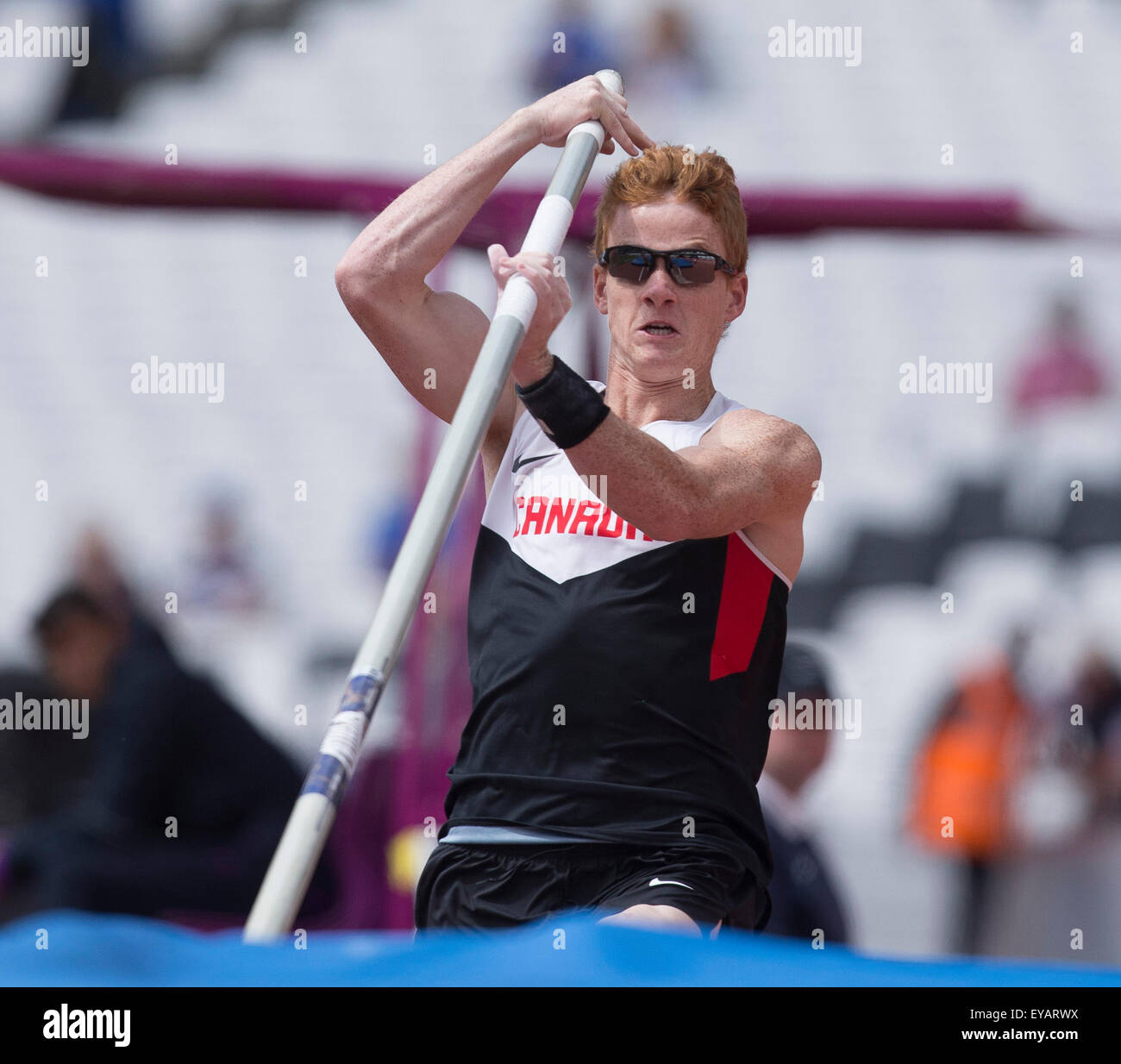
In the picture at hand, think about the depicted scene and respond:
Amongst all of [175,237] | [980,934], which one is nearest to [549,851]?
[980,934]

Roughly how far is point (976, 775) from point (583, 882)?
4.62m

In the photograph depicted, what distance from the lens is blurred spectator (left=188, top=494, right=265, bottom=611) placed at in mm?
8438

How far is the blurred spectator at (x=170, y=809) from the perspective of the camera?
482cm

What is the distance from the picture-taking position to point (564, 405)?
2270 millimetres

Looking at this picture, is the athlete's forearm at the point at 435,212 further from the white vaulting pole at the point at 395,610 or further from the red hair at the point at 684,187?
the white vaulting pole at the point at 395,610

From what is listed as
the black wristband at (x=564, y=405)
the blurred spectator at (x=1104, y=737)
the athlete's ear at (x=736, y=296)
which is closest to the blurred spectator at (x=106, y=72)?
the blurred spectator at (x=1104, y=737)

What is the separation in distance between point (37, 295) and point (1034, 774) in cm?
773

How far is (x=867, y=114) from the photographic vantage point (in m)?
11.1

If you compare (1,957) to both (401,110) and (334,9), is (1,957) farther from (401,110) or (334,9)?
(334,9)

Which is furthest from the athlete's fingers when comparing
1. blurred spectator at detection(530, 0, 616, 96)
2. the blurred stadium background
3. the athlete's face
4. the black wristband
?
blurred spectator at detection(530, 0, 616, 96)

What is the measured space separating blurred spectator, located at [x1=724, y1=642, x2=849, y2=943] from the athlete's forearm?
1.28 metres

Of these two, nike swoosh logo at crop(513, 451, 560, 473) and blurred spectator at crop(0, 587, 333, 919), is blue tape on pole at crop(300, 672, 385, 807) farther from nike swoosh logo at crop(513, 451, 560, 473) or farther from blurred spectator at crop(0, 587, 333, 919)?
blurred spectator at crop(0, 587, 333, 919)

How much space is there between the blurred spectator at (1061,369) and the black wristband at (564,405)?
7.28m
